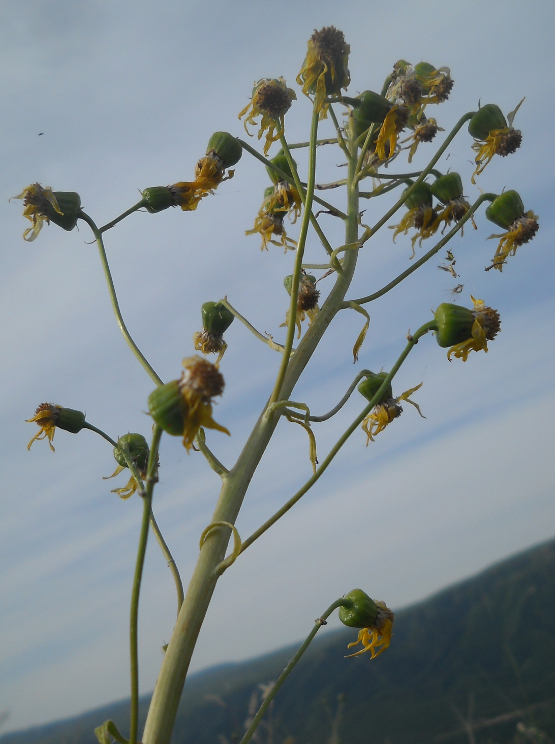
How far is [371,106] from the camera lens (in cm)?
252

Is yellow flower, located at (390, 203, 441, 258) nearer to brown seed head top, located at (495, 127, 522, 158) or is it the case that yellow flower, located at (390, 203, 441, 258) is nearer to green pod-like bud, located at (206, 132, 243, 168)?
brown seed head top, located at (495, 127, 522, 158)

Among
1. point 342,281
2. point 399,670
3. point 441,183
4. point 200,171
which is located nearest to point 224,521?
point 342,281

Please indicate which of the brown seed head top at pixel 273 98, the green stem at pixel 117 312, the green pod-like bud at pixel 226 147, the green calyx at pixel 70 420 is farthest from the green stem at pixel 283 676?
the brown seed head top at pixel 273 98

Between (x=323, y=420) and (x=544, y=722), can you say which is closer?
(x=323, y=420)

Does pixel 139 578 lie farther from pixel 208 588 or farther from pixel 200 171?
pixel 200 171

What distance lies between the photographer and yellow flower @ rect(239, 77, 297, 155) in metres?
2.57

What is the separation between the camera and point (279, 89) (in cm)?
257

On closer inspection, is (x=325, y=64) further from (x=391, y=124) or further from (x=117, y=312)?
(x=117, y=312)

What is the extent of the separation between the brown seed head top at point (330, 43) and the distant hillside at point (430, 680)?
21192mm

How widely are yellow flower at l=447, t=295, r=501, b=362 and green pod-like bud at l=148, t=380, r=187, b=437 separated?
125 centimetres

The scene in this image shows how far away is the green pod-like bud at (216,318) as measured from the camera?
282 cm

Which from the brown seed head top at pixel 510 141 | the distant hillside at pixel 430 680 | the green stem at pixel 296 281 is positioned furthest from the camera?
the distant hillside at pixel 430 680

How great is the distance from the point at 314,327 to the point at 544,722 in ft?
72.1

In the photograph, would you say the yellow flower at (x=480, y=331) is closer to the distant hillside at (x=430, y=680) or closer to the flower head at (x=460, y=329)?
the flower head at (x=460, y=329)
